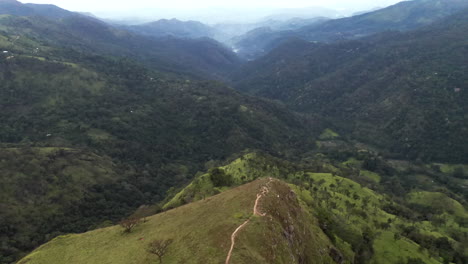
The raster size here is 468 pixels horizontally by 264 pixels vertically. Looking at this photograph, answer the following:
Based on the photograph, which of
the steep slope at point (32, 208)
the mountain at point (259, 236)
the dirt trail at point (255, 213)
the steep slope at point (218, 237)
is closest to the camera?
the dirt trail at point (255, 213)

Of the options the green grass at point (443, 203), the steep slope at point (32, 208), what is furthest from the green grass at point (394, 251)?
the steep slope at point (32, 208)

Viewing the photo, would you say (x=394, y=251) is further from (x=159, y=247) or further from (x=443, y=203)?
(x=443, y=203)

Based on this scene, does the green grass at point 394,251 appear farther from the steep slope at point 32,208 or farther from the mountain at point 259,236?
the steep slope at point 32,208

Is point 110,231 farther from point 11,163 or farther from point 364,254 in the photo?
point 11,163

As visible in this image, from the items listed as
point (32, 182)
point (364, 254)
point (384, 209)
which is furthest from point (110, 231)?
point (32, 182)

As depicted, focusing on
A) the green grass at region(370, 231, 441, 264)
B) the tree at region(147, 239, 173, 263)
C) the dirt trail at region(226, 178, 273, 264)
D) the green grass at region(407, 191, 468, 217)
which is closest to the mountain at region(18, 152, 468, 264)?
the green grass at region(370, 231, 441, 264)
